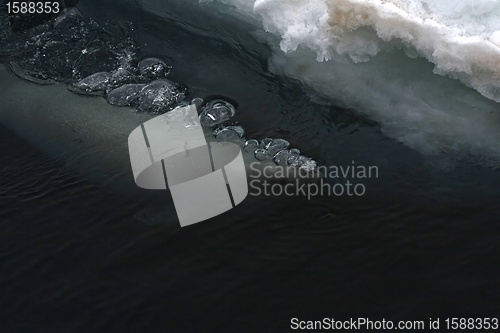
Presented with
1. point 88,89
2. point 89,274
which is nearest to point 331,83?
point 88,89

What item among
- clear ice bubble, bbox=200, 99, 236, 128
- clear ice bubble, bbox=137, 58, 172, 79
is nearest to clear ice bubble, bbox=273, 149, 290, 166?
clear ice bubble, bbox=200, 99, 236, 128

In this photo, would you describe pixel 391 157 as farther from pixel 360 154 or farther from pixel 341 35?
pixel 341 35

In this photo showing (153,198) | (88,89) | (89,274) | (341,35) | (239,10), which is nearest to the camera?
(89,274)

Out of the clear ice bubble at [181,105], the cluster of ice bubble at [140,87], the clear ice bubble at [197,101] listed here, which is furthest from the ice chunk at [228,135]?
the cluster of ice bubble at [140,87]

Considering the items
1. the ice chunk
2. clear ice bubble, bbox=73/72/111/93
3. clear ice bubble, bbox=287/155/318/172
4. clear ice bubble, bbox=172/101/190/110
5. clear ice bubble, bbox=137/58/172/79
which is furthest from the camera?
clear ice bubble, bbox=137/58/172/79

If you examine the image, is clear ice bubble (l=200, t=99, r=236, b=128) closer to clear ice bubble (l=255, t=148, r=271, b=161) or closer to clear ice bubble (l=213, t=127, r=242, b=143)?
clear ice bubble (l=213, t=127, r=242, b=143)

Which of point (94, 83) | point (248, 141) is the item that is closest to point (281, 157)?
point (248, 141)
